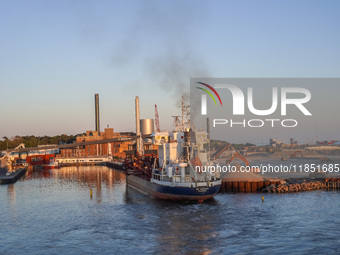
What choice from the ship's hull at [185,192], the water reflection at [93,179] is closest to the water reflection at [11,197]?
the water reflection at [93,179]

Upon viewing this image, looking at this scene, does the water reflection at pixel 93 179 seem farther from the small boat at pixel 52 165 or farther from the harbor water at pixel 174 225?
the small boat at pixel 52 165

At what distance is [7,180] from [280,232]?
2400 inches

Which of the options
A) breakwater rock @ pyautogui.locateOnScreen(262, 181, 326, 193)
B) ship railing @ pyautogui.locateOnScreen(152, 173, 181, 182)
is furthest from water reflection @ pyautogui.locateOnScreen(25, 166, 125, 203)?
breakwater rock @ pyautogui.locateOnScreen(262, 181, 326, 193)

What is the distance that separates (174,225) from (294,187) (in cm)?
2490

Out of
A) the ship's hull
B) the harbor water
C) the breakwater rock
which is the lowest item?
the harbor water

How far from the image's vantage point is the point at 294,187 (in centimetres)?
5406

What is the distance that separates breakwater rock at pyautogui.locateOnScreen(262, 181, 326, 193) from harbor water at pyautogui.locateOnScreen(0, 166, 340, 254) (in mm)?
2237

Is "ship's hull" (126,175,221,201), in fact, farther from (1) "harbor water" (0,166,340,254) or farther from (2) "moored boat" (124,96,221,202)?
(1) "harbor water" (0,166,340,254)

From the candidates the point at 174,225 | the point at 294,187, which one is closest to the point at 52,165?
the point at 294,187

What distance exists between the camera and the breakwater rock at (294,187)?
2099 inches

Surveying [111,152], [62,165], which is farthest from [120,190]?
[111,152]

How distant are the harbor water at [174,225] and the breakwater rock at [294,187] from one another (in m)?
2.24

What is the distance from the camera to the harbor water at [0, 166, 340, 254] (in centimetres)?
2856

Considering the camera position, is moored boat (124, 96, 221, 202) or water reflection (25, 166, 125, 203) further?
water reflection (25, 166, 125, 203)
